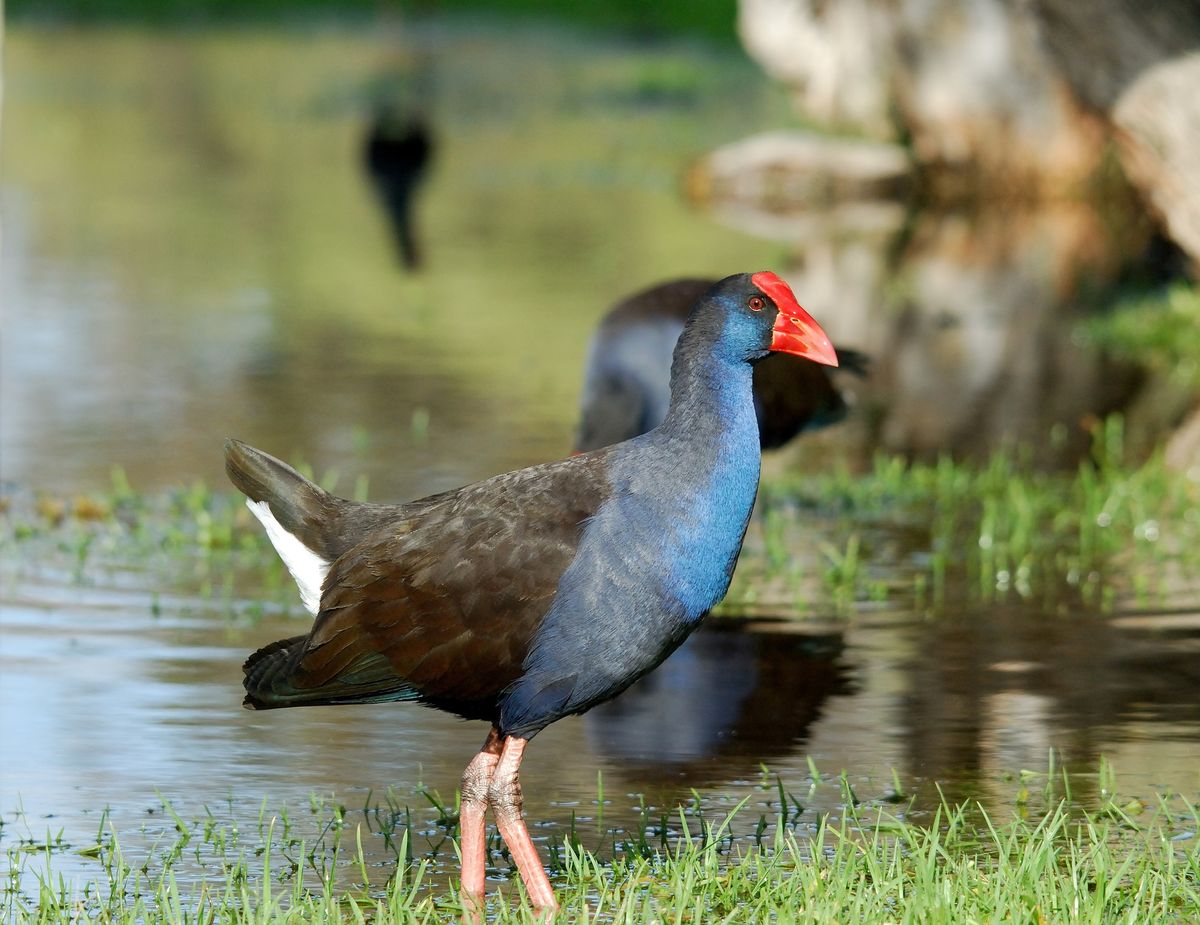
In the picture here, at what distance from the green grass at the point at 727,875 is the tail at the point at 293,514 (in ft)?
2.32

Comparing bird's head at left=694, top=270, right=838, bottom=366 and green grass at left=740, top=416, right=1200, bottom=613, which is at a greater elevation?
bird's head at left=694, top=270, right=838, bottom=366

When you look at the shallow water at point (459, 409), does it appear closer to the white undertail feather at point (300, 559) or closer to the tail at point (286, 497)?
the white undertail feather at point (300, 559)

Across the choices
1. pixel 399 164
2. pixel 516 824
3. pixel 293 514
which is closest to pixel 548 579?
pixel 516 824

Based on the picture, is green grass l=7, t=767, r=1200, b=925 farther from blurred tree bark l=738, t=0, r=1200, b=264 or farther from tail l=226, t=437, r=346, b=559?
blurred tree bark l=738, t=0, r=1200, b=264

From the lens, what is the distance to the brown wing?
534 centimetres

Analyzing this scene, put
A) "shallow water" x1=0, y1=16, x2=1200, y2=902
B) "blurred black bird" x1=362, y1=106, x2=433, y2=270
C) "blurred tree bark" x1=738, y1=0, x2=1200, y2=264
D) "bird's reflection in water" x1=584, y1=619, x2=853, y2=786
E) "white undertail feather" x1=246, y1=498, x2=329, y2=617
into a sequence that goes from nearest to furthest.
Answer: "white undertail feather" x1=246, y1=498, x2=329, y2=617 < "shallow water" x1=0, y1=16, x2=1200, y2=902 < "bird's reflection in water" x1=584, y1=619, x2=853, y2=786 < "blurred black bird" x1=362, y1=106, x2=433, y2=270 < "blurred tree bark" x1=738, y1=0, x2=1200, y2=264

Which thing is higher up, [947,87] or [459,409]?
[947,87]

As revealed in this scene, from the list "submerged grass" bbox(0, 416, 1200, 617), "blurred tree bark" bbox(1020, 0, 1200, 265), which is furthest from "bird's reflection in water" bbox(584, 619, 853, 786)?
"blurred tree bark" bbox(1020, 0, 1200, 265)

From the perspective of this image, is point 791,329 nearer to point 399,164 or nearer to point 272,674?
point 272,674

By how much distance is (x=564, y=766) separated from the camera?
665cm

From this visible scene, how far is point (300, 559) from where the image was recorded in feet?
19.3

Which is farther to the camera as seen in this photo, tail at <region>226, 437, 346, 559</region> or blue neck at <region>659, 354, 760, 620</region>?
Answer: tail at <region>226, 437, 346, 559</region>

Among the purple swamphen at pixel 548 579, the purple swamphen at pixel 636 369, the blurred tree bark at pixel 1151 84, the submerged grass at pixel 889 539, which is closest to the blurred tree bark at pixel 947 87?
the blurred tree bark at pixel 1151 84

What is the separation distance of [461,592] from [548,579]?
0.25 m
